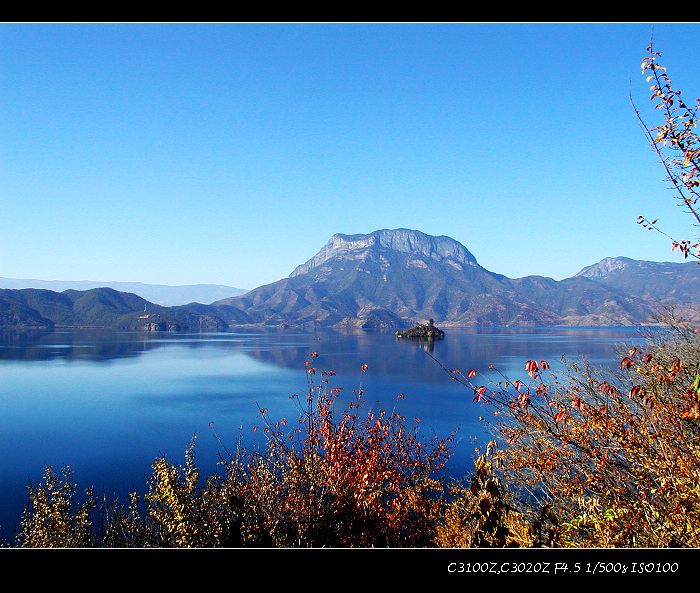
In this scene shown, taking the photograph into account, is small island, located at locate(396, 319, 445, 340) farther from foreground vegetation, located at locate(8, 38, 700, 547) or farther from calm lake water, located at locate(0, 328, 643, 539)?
foreground vegetation, located at locate(8, 38, 700, 547)

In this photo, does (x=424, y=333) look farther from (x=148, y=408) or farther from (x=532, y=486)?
(x=532, y=486)

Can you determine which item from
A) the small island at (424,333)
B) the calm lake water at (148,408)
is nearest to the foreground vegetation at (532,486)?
the calm lake water at (148,408)

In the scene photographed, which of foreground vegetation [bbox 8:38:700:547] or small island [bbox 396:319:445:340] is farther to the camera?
small island [bbox 396:319:445:340]

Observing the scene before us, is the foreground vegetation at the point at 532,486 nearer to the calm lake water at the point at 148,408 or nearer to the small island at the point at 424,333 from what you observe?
the calm lake water at the point at 148,408

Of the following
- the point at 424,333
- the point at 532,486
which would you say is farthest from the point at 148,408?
the point at 424,333

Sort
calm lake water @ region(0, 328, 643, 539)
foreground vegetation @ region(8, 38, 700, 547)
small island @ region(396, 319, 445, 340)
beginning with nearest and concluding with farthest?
foreground vegetation @ region(8, 38, 700, 547), calm lake water @ region(0, 328, 643, 539), small island @ region(396, 319, 445, 340)

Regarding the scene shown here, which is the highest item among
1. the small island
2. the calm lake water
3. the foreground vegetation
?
the foreground vegetation

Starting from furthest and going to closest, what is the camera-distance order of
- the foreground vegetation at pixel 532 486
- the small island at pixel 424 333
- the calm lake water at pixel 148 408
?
1. the small island at pixel 424 333
2. the calm lake water at pixel 148 408
3. the foreground vegetation at pixel 532 486

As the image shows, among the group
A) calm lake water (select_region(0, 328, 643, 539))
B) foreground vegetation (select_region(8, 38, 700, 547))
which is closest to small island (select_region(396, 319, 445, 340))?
calm lake water (select_region(0, 328, 643, 539))

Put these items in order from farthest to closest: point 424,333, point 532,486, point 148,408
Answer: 1. point 424,333
2. point 148,408
3. point 532,486

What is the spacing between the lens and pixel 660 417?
4.67m
